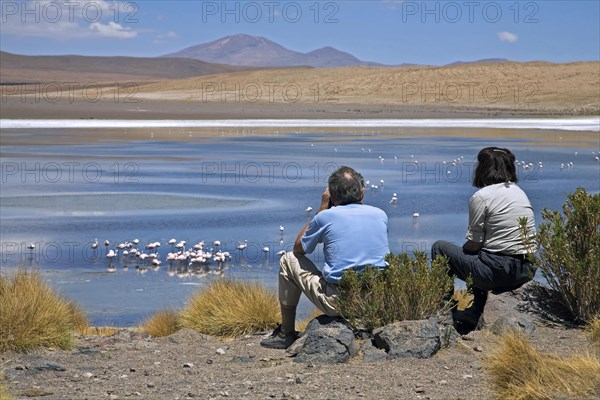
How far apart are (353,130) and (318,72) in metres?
53.5

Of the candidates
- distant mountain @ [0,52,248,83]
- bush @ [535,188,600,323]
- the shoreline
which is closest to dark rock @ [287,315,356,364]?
bush @ [535,188,600,323]

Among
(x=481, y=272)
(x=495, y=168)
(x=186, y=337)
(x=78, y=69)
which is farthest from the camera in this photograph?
(x=78, y=69)

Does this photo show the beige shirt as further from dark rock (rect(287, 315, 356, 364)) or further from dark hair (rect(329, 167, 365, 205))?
dark rock (rect(287, 315, 356, 364))

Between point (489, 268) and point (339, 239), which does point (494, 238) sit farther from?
point (339, 239)

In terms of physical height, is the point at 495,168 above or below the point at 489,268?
above

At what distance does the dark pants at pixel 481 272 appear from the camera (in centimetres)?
660

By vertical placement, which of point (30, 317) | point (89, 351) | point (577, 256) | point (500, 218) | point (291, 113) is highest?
point (291, 113)

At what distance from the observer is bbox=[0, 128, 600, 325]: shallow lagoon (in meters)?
→ 10.1

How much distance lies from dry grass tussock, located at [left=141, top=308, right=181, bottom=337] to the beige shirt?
251cm

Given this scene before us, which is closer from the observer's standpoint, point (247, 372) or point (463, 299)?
point (247, 372)

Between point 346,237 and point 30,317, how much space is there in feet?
7.66

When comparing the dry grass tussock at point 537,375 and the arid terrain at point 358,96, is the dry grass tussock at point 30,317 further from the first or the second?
the arid terrain at point 358,96

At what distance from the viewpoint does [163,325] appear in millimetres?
7582

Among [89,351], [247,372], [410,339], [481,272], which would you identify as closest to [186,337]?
[89,351]
